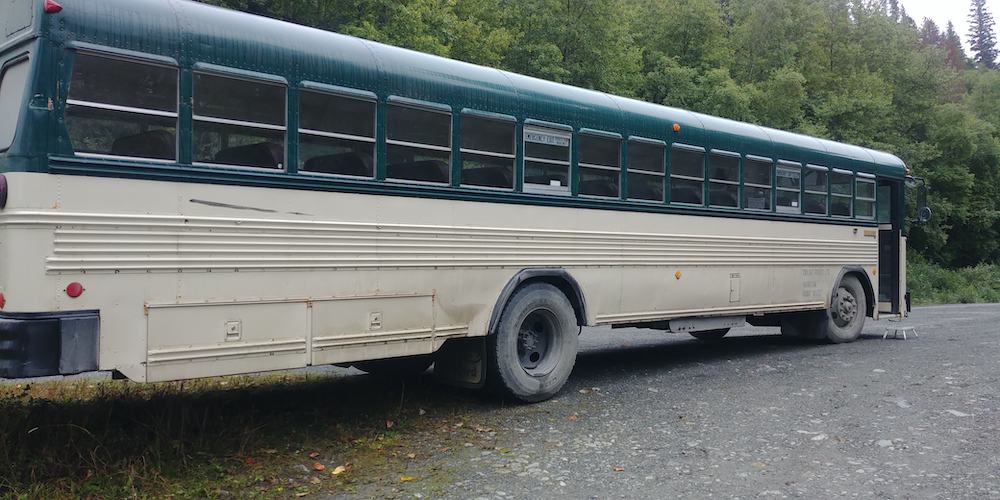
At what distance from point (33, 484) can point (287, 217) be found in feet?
7.70

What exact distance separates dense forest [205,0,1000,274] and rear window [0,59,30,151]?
15750 millimetres

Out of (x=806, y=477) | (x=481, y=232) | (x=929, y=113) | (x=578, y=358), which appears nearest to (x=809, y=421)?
(x=806, y=477)

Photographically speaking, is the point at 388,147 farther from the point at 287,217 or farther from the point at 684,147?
the point at 684,147

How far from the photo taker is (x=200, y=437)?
568cm

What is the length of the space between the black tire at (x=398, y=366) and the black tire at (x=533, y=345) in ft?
3.34

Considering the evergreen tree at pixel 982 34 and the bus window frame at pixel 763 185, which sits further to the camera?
the evergreen tree at pixel 982 34

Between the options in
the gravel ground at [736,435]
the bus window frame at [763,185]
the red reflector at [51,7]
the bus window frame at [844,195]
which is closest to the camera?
the red reflector at [51,7]

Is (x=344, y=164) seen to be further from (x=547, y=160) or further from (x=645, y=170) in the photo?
(x=645, y=170)

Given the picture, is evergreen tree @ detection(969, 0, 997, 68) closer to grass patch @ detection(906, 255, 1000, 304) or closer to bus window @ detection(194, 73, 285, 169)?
grass patch @ detection(906, 255, 1000, 304)

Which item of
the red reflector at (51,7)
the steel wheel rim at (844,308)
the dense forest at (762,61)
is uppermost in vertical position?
the dense forest at (762,61)

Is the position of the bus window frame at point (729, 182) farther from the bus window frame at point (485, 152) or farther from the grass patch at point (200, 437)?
the grass patch at point (200, 437)

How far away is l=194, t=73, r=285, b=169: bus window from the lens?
18.0 feet

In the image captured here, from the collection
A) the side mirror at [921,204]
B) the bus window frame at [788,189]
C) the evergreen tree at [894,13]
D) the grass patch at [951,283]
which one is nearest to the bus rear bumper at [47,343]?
the bus window frame at [788,189]

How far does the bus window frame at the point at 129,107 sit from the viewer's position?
491 cm
